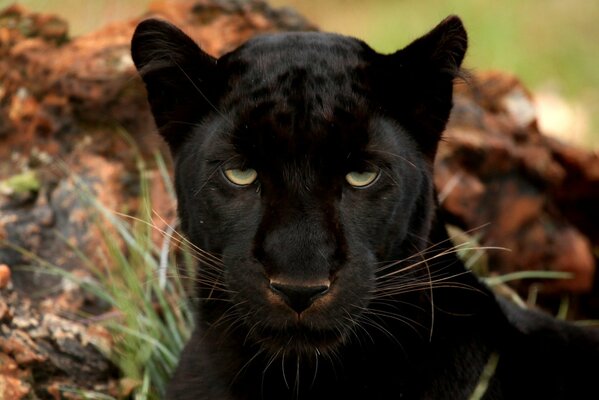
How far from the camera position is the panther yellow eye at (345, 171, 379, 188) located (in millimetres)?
3092

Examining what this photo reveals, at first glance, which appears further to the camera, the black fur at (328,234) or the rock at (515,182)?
the rock at (515,182)

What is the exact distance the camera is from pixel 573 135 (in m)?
7.75

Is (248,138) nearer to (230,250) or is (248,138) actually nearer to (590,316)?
(230,250)

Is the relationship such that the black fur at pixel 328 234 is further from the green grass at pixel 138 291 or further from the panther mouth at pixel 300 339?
the green grass at pixel 138 291

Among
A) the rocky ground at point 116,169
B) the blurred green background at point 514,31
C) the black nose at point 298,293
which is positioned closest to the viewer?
the black nose at point 298,293

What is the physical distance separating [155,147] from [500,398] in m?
2.43

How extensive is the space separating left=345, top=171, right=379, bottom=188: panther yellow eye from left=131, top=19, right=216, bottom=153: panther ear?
1.81 feet

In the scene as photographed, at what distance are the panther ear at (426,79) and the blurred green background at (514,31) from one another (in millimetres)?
4569

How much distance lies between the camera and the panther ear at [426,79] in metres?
3.27

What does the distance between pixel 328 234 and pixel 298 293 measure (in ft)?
0.69

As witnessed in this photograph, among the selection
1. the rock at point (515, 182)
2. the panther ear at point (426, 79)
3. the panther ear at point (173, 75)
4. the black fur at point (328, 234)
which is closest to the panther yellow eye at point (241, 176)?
the black fur at point (328, 234)

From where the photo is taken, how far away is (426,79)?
131 inches

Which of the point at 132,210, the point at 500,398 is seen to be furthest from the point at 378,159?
the point at 132,210

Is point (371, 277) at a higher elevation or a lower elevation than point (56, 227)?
higher
